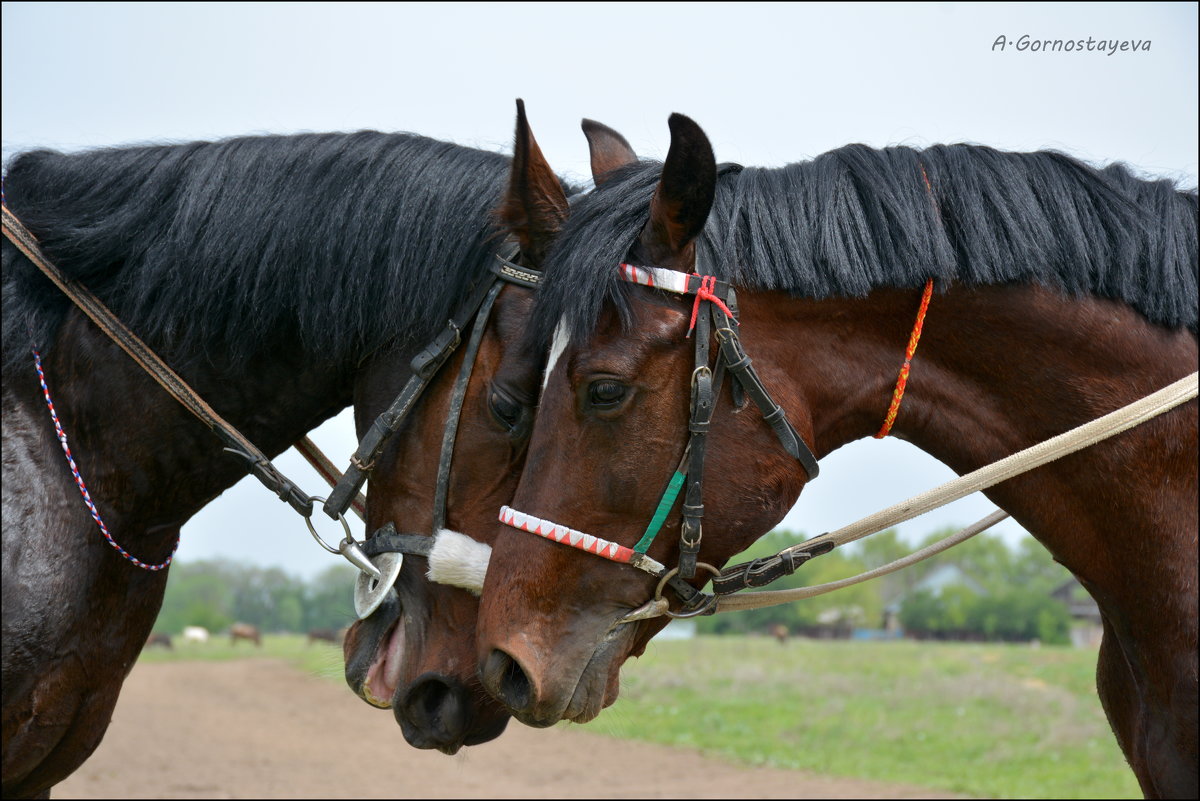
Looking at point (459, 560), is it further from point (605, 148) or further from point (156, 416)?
point (605, 148)

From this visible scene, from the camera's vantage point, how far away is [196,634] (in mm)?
53438

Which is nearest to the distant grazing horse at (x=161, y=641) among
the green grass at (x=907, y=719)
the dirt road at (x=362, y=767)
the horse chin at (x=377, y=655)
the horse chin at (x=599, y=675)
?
the dirt road at (x=362, y=767)

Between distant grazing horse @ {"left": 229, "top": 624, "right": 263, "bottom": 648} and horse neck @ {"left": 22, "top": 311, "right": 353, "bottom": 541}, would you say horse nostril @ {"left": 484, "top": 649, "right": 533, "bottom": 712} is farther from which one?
distant grazing horse @ {"left": 229, "top": 624, "right": 263, "bottom": 648}

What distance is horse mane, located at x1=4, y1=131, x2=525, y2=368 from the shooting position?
10.2 ft

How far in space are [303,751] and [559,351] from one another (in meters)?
14.9

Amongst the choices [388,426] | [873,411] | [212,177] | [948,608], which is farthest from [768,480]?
[948,608]

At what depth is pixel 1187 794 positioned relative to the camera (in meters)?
2.34

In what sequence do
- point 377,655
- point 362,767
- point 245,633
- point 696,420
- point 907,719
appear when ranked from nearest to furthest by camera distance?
point 696,420 → point 377,655 → point 362,767 → point 907,719 → point 245,633

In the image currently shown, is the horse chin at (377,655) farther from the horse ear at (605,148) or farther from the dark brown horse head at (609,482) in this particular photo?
the horse ear at (605,148)

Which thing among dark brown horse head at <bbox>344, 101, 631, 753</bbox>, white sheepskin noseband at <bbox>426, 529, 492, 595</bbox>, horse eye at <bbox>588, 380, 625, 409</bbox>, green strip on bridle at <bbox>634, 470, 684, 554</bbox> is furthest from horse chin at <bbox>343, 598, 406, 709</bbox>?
horse eye at <bbox>588, 380, 625, 409</bbox>

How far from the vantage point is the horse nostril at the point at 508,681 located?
2455mm

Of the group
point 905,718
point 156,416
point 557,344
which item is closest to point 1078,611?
point 905,718

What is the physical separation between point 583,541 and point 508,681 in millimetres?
427

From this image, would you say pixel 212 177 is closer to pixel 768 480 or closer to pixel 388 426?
pixel 388 426
